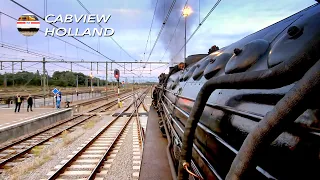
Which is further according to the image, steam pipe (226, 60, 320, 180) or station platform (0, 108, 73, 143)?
station platform (0, 108, 73, 143)

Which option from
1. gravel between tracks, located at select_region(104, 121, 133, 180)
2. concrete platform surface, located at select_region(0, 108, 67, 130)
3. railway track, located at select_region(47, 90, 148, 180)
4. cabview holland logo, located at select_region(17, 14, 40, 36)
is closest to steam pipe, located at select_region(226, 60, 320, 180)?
railway track, located at select_region(47, 90, 148, 180)

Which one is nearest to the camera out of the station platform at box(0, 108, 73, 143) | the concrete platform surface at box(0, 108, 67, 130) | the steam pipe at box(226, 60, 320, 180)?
the steam pipe at box(226, 60, 320, 180)

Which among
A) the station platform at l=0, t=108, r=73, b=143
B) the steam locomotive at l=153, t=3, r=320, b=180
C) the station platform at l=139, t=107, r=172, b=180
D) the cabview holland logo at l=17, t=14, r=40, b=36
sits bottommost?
the station platform at l=0, t=108, r=73, b=143

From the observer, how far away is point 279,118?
94cm

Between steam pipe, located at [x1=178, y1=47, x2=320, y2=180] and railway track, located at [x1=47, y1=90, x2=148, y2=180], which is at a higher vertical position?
steam pipe, located at [x1=178, y1=47, x2=320, y2=180]

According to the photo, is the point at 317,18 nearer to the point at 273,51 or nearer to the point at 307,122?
the point at 273,51

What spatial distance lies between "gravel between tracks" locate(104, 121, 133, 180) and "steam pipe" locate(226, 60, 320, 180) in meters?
7.69

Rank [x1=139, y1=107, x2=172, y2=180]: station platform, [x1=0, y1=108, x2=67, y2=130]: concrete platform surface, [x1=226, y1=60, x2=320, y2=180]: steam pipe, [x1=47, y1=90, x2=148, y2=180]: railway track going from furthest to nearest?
1. [x1=0, y1=108, x2=67, y2=130]: concrete platform surface
2. [x1=47, y1=90, x2=148, y2=180]: railway track
3. [x1=139, y1=107, x2=172, y2=180]: station platform
4. [x1=226, y1=60, x2=320, y2=180]: steam pipe

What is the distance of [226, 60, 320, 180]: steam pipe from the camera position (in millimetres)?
873

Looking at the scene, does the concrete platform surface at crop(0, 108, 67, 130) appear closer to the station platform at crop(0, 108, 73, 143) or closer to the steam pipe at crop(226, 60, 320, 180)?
the station platform at crop(0, 108, 73, 143)

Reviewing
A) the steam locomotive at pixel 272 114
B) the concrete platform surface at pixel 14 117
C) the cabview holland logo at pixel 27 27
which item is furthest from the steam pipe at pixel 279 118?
the cabview holland logo at pixel 27 27

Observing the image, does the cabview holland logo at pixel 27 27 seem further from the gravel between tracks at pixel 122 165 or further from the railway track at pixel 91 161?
the gravel between tracks at pixel 122 165

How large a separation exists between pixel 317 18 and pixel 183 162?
4.67ft

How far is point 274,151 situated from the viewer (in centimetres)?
127
